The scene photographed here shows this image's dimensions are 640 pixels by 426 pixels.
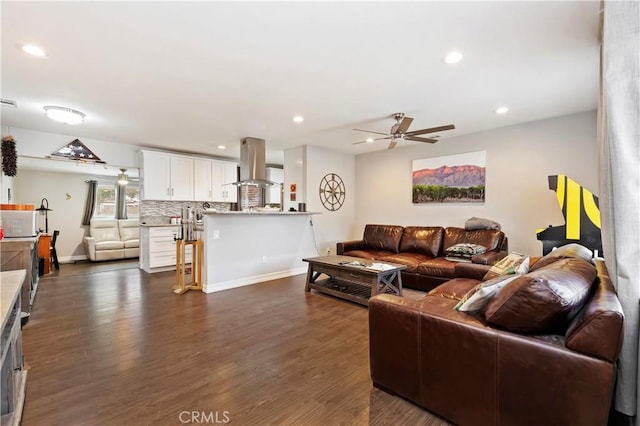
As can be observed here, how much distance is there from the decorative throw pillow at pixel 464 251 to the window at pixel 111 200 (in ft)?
26.1

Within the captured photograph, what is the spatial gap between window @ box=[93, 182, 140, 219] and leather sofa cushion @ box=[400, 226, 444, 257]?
7181 mm

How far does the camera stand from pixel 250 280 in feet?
16.3

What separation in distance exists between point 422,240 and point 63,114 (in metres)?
5.61

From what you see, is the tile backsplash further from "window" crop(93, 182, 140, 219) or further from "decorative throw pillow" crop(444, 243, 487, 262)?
"decorative throw pillow" crop(444, 243, 487, 262)

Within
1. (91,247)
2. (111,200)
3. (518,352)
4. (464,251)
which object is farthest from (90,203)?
(518,352)

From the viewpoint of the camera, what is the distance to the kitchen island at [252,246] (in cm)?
453

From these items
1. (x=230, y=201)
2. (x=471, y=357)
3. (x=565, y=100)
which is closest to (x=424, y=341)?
(x=471, y=357)

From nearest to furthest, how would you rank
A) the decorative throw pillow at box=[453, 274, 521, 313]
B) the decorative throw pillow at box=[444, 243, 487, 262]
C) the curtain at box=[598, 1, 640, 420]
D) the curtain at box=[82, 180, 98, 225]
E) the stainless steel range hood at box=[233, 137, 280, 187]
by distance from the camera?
the curtain at box=[598, 1, 640, 420] → the decorative throw pillow at box=[453, 274, 521, 313] → the decorative throw pillow at box=[444, 243, 487, 262] → the stainless steel range hood at box=[233, 137, 280, 187] → the curtain at box=[82, 180, 98, 225]

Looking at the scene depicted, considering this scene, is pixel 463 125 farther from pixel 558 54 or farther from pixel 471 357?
pixel 471 357

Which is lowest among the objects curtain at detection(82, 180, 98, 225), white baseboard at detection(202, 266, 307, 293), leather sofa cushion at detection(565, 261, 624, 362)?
white baseboard at detection(202, 266, 307, 293)

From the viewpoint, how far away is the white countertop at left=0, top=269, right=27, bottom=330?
129 centimetres

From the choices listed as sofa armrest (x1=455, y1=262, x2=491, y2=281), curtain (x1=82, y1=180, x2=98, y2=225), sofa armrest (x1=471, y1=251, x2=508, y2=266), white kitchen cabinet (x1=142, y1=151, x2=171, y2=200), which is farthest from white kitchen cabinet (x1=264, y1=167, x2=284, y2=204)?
sofa armrest (x1=455, y1=262, x2=491, y2=281)

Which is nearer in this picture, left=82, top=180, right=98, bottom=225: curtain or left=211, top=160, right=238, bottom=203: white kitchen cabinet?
left=211, top=160, right=238, bottom=203: white kitchen cabinet

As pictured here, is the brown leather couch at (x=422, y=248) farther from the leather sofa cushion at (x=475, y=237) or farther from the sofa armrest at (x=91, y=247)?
the sofa armrest at (x=91, y=247)
